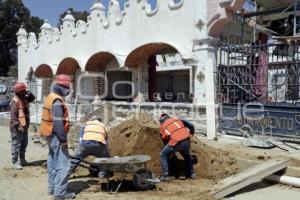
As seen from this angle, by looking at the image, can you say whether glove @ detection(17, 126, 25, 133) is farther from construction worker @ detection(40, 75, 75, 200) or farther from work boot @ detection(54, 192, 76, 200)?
work boot @ detection(54, 192, 76, 200)

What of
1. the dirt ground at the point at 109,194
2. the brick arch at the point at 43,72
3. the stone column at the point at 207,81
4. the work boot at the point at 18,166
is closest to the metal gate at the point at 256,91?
the stone column at the point at 207,81

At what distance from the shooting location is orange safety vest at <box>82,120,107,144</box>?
303 inches

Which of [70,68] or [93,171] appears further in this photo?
[70,68]

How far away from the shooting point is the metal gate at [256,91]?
10.7 meters

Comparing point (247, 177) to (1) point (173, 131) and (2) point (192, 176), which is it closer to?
(2) point (192, 176)

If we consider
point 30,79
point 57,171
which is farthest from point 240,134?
point 30,79

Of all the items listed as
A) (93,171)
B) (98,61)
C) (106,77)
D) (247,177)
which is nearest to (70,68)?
(106,77)

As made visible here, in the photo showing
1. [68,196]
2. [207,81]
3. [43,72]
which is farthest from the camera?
[43,72]

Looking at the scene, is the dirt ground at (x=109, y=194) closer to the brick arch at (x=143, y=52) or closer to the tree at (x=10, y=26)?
the brick arch at (x=143, y=52)

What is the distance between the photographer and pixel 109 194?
7.10 metres

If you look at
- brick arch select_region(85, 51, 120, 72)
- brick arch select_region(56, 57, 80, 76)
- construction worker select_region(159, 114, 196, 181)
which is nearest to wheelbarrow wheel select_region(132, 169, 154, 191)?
construction worker select_region(159, 114, 196, 181)

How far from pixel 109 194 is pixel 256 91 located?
6.26 metres

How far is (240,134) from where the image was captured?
1156 centimetres

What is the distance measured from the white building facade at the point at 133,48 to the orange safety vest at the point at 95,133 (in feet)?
15.3
